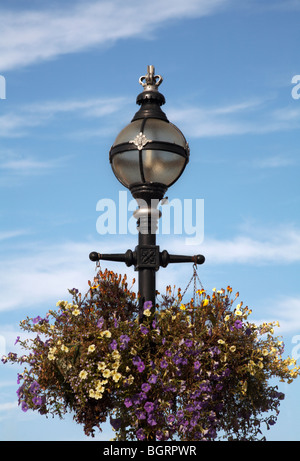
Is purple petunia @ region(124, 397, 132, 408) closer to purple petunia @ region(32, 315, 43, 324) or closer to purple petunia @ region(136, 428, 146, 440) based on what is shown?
purple petunia @ region(136, 428, 146, 440)

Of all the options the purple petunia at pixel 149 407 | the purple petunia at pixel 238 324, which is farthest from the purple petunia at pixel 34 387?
the purple petunia at pixel 238 324

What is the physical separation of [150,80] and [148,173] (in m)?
1.28

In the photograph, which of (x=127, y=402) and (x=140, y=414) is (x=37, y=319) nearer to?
(x=127, y=402)

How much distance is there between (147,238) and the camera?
821 cm

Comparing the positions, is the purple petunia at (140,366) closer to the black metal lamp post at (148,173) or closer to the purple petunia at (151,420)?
the purple petunia at (151,420)

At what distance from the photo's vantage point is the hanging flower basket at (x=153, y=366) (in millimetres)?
7395

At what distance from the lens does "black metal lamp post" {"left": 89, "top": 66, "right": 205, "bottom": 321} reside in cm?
808

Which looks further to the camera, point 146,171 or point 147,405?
point 146,171

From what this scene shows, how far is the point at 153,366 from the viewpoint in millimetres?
7422

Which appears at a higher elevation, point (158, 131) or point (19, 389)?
point (158, 131)

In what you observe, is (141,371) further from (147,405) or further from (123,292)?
(123,292)

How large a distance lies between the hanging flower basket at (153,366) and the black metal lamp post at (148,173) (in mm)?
271
